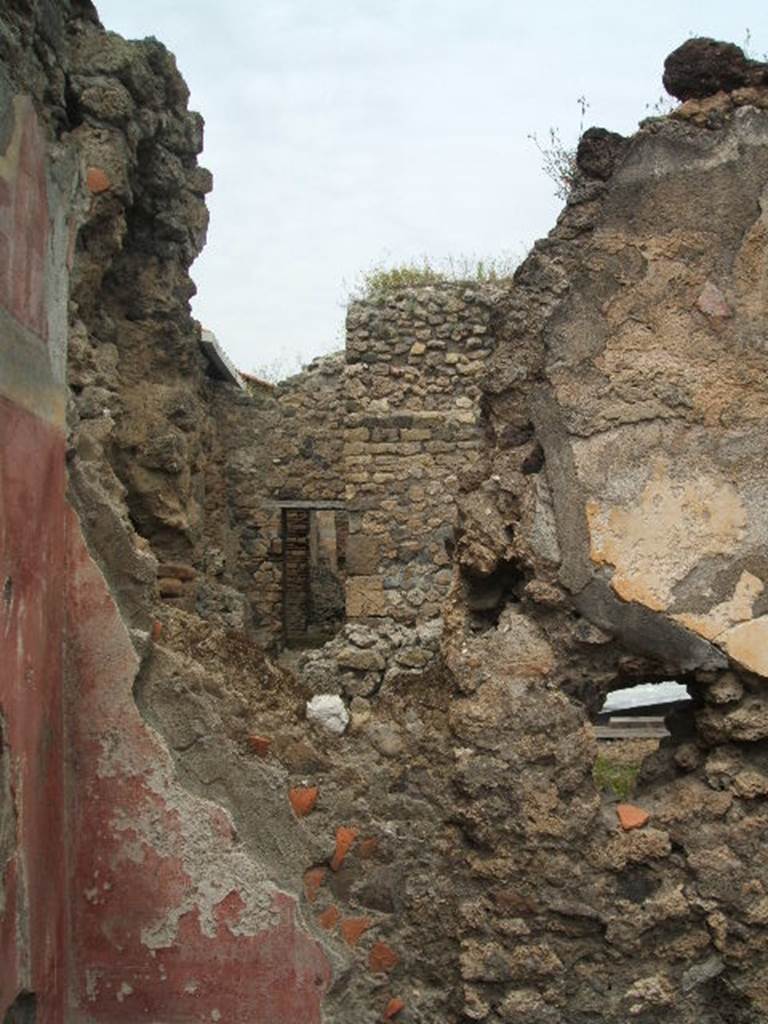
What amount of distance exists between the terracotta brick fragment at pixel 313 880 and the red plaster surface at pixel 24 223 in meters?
1.45

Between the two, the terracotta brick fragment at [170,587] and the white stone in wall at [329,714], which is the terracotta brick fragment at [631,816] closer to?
the white stone in wall at [329,714]

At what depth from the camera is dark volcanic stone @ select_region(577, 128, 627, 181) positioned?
2.83 metres

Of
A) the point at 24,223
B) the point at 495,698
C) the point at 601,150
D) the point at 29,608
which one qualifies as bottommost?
the point at 495,698

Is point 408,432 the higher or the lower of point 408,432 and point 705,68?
the higher

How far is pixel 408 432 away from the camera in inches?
395

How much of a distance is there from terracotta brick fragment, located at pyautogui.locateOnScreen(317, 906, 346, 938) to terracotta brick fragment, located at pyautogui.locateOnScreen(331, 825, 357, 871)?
99 millimetres

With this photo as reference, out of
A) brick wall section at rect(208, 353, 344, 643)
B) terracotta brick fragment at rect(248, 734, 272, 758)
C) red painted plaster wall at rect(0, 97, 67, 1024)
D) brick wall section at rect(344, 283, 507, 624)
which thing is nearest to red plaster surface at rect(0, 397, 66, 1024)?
red painted plaster wall at rect(0, 97, 67, 1024)

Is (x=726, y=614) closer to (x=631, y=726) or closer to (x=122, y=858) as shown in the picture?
(x=122, y=858)

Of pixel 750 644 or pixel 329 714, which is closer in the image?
pixel 750 644

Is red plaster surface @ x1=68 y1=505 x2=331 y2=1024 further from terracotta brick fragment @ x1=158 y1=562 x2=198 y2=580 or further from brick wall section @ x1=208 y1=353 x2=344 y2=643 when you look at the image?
brick wall section @ x1=208 y1=353 x2=344 y2=643

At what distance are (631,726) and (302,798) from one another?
6392mm

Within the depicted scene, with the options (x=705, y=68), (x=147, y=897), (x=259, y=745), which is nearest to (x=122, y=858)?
(x=147, y=897)

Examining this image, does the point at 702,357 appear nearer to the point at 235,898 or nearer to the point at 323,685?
the point at 235,898

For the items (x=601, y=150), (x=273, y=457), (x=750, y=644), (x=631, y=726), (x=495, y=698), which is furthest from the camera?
(x=273, y=457)
